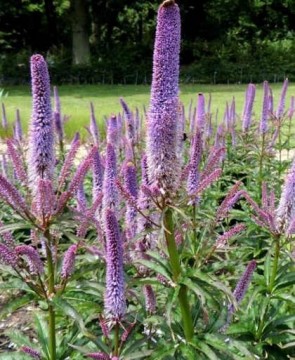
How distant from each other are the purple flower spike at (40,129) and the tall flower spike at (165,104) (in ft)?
1.29

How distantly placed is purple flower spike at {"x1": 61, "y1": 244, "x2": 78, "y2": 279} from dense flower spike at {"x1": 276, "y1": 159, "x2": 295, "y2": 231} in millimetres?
1113

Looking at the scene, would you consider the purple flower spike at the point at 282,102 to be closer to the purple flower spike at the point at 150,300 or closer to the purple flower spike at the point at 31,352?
the purple flower spike at the point at 150,300

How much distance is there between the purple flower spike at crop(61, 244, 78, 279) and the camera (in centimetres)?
235

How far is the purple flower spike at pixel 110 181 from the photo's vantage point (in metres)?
2.54

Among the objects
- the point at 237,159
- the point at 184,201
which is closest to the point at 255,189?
the point at 237,159

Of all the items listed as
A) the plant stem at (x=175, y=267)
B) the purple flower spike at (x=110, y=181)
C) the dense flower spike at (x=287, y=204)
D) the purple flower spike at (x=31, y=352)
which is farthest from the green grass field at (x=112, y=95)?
the purple flower spike at (x=31, y=352)

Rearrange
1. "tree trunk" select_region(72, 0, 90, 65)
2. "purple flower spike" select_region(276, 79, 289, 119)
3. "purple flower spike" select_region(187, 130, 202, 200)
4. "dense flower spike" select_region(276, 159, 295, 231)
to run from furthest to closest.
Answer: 1. "tree trunk" select_region(72, 0, 90, 65)
2. "purple flower spike" select_region(276, 79, 289, 119)
3. "dense flower spike" select_region(276, 159, 295, 231)
4. "purple flower spike" select_region(187, 130, 202, 200)

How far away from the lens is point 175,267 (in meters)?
2.42

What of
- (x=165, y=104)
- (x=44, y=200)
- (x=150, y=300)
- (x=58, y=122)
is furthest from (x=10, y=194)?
(x=58, y=122)

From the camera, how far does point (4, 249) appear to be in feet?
7.63

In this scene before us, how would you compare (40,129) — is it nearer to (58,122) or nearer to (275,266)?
(275,266)

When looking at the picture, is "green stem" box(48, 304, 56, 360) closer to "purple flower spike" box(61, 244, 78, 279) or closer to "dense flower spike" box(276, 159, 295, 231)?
"purple flower spike" box(61, 244, 78, 279)

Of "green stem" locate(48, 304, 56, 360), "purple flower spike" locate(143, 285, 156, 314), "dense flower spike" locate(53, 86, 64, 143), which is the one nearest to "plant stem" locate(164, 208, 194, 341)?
"purple flower spike" locate(143, 285, 156, 314)

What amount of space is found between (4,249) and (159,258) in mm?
655
